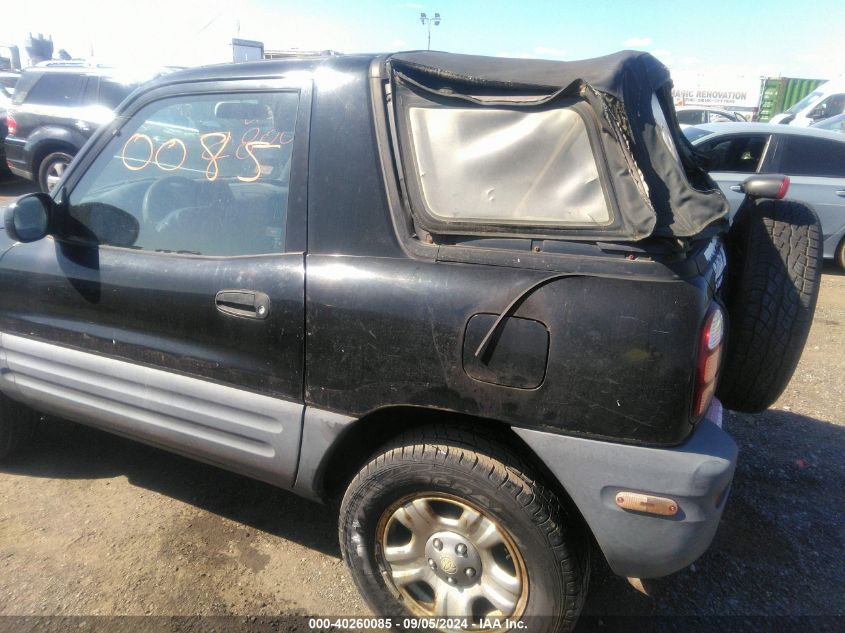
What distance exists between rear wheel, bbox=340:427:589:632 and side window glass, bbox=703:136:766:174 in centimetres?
598

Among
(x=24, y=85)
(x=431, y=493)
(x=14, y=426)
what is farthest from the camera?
(x=24, y=85)

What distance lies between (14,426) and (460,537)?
2.42 meters

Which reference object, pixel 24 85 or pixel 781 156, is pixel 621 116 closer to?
pixel 781 156

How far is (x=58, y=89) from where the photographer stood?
9.36 meters

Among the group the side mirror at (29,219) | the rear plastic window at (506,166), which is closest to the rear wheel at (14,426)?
the side mirror at (29,219)

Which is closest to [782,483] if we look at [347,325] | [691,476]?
[691,476]

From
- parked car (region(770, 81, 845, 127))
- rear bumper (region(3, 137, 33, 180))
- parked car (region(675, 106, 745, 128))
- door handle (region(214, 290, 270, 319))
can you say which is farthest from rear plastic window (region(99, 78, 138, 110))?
parked car (region(770, 81, 845, 127))

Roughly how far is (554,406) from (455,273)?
49cm

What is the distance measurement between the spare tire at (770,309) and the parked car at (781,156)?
475cm

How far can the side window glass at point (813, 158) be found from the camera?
675 cm

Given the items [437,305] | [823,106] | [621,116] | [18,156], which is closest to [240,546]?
[437,305]

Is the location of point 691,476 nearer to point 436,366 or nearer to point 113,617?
point 436,366

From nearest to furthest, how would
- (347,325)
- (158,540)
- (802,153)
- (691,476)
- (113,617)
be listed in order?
(691,476) → (347,325) → (113,617) → (158,540) → (802,153)

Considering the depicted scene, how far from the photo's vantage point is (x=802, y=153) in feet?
22.2
